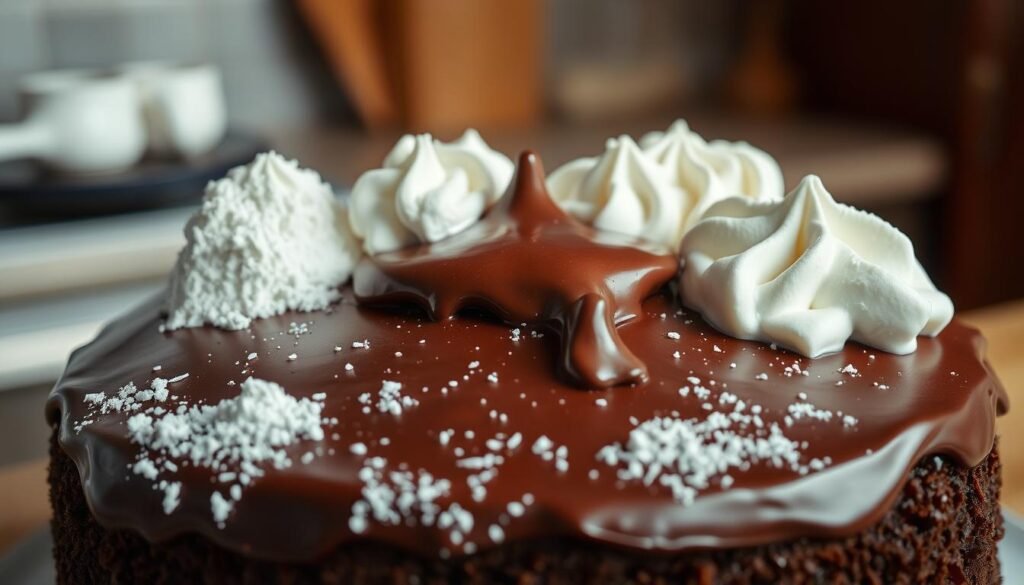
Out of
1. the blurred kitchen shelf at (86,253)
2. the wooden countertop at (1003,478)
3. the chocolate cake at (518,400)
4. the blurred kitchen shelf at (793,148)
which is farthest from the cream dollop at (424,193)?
the blurred kitchen shelf at (793,148)

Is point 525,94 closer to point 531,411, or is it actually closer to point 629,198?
point 629,198

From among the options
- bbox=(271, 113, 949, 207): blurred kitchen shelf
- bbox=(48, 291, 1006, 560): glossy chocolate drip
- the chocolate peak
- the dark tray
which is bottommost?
bbox=(271, 113, 949, 207): blurred kitchen shelf

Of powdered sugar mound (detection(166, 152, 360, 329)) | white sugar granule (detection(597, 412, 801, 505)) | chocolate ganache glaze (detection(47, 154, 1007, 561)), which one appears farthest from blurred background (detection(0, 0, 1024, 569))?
white sugar granule (detection(597, 412, 801, 505))

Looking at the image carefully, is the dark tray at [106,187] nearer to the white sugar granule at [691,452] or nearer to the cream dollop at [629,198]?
the cream dollop at [629,198]

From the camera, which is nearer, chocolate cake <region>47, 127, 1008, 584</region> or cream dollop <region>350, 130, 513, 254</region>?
chocolate cake <region>47, 127, 1008, 584</region>

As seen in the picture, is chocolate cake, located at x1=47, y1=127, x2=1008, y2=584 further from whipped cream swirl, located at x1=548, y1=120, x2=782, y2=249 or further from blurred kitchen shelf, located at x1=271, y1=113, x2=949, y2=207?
blurred kitchen shelf, located at x1=271, y1=113, x2=949, y2=207

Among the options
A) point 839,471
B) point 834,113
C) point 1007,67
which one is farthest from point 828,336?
point 834,113

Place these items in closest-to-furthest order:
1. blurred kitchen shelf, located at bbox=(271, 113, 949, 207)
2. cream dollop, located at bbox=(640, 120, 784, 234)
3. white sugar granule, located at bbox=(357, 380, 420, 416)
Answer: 1. white sugar granule, located at bbox=(357, 380, 420, 416)
2. cream dollop, located at bbox=(640, 120, 784, 234)
3. blurred kitchen shelf, located at bbox=(271, 113, 949, 207)
